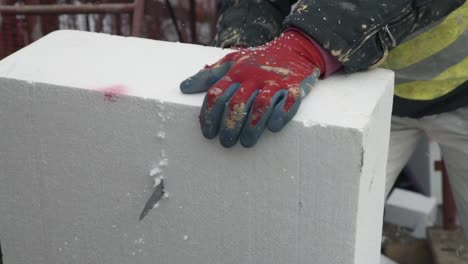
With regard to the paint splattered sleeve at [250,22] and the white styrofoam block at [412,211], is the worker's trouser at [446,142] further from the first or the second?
the white styrofoam block at [412,211]

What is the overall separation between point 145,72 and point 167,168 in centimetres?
28

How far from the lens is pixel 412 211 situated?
12.7 ft

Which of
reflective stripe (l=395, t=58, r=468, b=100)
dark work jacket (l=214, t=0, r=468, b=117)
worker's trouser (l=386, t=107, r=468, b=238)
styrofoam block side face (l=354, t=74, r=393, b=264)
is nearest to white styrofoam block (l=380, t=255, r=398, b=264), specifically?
worker's trouser (l=386, t=107, r=468, b=238)

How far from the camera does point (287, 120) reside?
1.58 metres

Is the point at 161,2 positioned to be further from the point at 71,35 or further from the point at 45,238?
the point at 45,238

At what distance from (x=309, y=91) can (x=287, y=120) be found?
0.46ft

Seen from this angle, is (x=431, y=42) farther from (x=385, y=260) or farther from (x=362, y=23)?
(x=385, y=260)

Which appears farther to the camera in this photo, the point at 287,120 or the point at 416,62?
the point at 416,62

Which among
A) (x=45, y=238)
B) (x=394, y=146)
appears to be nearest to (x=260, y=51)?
(x=45, y=238)

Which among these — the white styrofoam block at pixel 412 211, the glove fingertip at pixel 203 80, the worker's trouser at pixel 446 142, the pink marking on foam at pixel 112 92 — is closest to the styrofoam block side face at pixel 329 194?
the glove fingertip at pixel 203 80

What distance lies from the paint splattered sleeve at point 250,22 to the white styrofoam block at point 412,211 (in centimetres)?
188

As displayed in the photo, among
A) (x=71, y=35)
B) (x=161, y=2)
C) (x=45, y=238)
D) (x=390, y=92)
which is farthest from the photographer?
(x=161, y=2)

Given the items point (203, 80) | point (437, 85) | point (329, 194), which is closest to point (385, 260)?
point (437, 85)

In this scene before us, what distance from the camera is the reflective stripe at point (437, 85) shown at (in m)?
2.18
